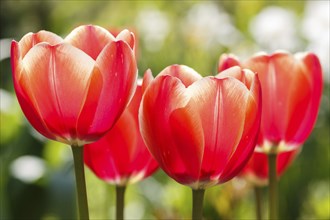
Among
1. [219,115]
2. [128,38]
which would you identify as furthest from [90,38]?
[219,115]

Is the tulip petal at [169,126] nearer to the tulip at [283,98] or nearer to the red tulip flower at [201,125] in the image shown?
the red tulip flower at [201,125]

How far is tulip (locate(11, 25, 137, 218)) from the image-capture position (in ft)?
2.31

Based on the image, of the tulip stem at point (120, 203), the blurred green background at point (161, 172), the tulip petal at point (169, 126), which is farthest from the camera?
the blurred green background at point (161, 172)

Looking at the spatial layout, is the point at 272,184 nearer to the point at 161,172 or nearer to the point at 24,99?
the point at 24,99

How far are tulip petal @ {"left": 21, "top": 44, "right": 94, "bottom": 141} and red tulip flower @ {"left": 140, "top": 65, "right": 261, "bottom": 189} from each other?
0.05 metres

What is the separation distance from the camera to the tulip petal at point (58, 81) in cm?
71

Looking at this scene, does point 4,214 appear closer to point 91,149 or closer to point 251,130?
point 91,149

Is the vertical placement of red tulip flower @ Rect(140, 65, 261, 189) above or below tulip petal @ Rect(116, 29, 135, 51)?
below

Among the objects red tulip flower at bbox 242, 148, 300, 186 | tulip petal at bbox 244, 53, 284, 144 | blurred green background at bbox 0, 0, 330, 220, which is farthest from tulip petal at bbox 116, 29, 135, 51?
blurred green background at bbox 0, 0, 330, 220

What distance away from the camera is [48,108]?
0.71m

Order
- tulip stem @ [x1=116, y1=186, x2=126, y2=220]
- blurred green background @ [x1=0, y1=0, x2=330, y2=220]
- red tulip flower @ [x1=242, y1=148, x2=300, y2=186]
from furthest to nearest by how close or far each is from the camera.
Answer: blurred green background @ [x1=0, y1=0, x2=330, y2=220]
red tulip flower @ [x1=242, y1=148, x2=300, y2=186]
tulip stem @ [x1=116, y1=186, x2=126, y2=220]

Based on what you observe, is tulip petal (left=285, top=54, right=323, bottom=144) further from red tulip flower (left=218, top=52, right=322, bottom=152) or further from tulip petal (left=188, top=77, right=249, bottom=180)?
tulip petal (left=188, top=77, right=249, bottom=180)

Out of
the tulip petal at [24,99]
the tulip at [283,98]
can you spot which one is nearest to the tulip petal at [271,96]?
the tulip at [283,98]

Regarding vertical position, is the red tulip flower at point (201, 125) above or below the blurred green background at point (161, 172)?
above
